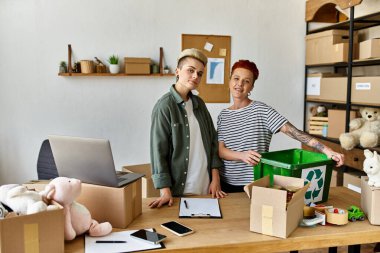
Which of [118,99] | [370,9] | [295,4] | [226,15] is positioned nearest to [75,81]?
[118,99]

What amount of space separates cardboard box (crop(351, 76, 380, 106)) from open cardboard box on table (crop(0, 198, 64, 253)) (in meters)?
3.02

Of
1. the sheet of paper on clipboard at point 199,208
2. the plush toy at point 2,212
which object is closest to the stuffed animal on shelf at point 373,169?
the sheet of paper on clipboard at point 199,208

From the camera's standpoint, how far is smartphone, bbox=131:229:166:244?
4.57ft

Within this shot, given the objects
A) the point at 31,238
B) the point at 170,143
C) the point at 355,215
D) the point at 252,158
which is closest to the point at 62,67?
the point at 170,143

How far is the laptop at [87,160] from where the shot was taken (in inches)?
59.7

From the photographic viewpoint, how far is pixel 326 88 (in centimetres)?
411

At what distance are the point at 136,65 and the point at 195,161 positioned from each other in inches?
83.6

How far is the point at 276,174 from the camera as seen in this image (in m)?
1.77

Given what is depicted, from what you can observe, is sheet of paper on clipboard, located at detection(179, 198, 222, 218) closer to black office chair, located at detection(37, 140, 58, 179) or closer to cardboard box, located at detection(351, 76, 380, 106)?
black office chair, located at detection(37, 140, 58, 179)

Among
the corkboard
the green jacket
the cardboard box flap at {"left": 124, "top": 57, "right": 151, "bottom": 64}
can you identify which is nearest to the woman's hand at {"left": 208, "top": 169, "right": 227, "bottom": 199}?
the green jacket

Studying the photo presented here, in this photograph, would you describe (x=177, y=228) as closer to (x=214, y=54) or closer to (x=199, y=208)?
(x=199, y=208)

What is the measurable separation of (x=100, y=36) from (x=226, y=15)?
1396mm

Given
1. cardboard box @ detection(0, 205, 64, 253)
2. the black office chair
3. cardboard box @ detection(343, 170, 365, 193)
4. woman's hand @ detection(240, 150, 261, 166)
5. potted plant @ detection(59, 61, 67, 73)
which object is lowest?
cardboard box @ detection(343, 170, 365, 193)

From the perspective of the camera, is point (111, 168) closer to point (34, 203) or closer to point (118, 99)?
point (34, 203)
